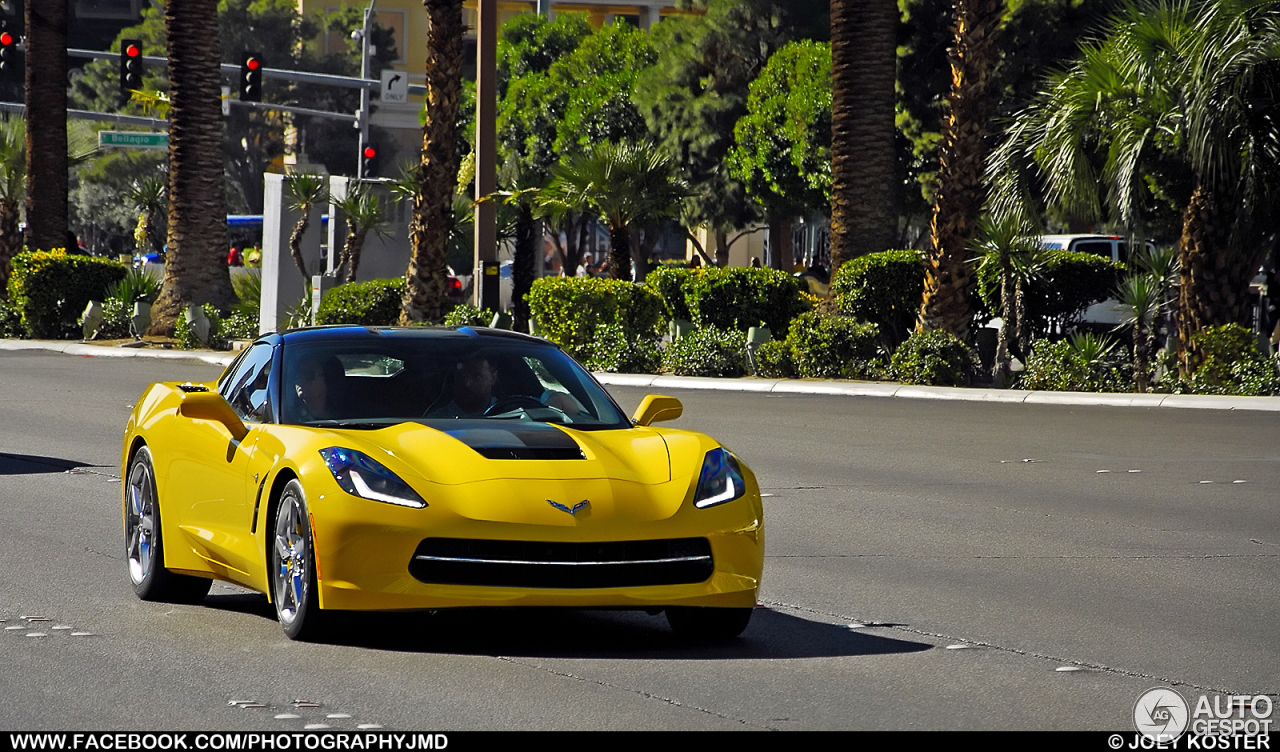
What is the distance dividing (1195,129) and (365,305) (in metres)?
14.3

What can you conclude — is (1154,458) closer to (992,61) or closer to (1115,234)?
(992,61)

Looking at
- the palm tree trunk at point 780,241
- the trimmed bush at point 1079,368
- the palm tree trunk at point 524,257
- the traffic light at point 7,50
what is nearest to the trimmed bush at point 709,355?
the trimmed bush at point 1079,368

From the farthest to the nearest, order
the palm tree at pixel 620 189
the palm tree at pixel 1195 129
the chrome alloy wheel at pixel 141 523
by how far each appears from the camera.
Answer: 1. the palm tree at pixel 620 189
2. the palm tree at pixel 1195 129
3. the chrome alloy wheel at pixel 141 523

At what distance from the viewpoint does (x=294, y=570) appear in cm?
742

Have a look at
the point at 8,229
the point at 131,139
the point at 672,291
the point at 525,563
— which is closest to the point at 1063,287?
the point at 672,291

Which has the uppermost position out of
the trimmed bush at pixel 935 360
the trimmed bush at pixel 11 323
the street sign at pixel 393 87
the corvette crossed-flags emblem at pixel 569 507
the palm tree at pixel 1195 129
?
the street sign at pixel 393 87

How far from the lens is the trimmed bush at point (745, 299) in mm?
27672

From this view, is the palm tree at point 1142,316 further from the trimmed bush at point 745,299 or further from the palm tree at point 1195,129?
the trimmed bush at point 745,299

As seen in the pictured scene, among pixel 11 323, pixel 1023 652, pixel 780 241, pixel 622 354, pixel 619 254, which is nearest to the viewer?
pixel 1023 652

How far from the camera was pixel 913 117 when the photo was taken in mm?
44344

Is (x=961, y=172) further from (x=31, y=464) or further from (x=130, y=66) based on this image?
(x=130, y=66)

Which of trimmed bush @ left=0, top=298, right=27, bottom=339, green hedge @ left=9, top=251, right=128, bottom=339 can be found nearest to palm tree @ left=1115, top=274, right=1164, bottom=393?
green hedge @ left=9, top=251, right=128, bottom=339

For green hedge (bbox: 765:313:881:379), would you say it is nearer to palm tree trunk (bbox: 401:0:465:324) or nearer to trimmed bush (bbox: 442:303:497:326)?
trimmed bush (bbox: 442:303:497:326)

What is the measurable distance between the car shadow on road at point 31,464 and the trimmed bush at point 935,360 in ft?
41.2
